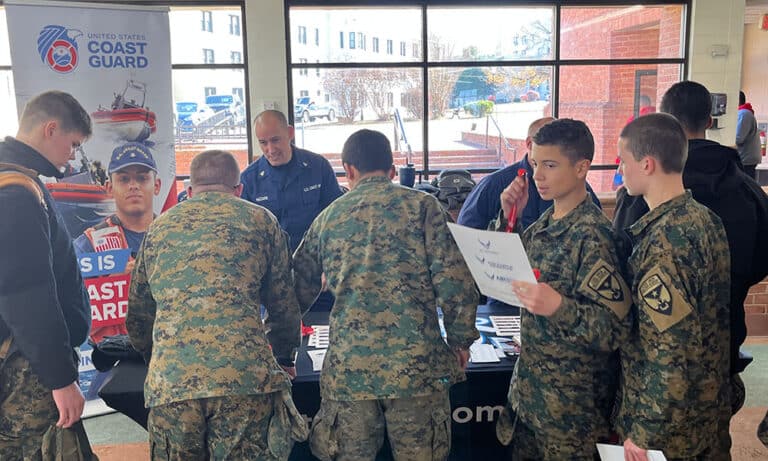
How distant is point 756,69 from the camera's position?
1042 centimetres

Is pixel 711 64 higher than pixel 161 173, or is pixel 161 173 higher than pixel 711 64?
pixel 711 64

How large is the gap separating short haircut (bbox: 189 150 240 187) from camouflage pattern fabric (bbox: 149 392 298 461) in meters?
0.66

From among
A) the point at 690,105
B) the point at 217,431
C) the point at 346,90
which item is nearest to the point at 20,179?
the point at 217,431

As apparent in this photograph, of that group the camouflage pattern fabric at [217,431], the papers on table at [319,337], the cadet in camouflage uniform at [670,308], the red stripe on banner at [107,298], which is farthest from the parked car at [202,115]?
the cadet in camouflage uniform at [670,308]

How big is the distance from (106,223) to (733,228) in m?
3.14

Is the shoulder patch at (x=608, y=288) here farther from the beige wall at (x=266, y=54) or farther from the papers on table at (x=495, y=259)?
the beige wall at (x=266, y=54)

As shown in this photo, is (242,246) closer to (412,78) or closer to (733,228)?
(733,228)

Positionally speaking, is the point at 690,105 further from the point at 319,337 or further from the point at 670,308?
the point at 319,337

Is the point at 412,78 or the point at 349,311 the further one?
the point at 412,78

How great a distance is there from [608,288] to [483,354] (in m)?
0.80

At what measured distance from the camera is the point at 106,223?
3518 millimetres

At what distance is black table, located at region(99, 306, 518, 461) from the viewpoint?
7.11 feet

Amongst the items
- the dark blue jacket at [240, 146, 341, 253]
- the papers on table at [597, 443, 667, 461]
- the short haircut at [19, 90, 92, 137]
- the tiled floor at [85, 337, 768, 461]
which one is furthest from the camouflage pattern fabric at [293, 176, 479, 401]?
the dark blue jacket at [240, 146, 341, 253]

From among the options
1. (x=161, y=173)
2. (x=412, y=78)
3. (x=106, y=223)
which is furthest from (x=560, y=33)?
(x=106, y=223)
